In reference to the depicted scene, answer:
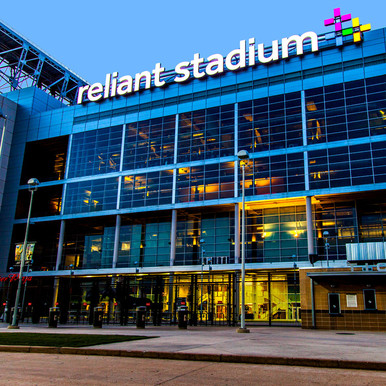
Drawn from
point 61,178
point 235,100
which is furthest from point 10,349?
point 61,178

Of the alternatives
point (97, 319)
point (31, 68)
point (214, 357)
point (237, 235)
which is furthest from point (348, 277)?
point (31, 68)

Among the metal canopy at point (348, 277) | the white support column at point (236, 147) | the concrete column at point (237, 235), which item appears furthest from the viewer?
the white support column at point (236, 147)

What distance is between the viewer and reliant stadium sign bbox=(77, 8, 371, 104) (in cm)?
5209

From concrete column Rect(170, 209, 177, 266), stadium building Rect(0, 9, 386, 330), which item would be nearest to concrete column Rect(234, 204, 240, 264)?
stadium building Rect(0, 9, 386, 330)

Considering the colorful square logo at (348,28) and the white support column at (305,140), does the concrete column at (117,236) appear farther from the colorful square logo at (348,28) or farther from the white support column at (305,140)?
the colorful square logo at (348,28)

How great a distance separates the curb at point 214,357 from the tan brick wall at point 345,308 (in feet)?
61.4

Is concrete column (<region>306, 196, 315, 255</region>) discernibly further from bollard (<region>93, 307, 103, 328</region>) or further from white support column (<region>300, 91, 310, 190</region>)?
bollard (<region>93, 307, 103, 328</region>)

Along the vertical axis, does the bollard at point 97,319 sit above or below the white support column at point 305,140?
below

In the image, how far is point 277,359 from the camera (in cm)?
1048

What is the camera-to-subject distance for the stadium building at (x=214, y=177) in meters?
48.2

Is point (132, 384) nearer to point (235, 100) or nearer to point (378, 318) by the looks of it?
point (378, 318)

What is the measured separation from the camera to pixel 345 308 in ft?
89.4

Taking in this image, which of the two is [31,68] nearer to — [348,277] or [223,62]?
[223,62]

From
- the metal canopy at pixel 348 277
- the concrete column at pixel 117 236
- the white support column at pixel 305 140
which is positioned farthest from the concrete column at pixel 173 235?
the metal canopy at pixel 348 277
